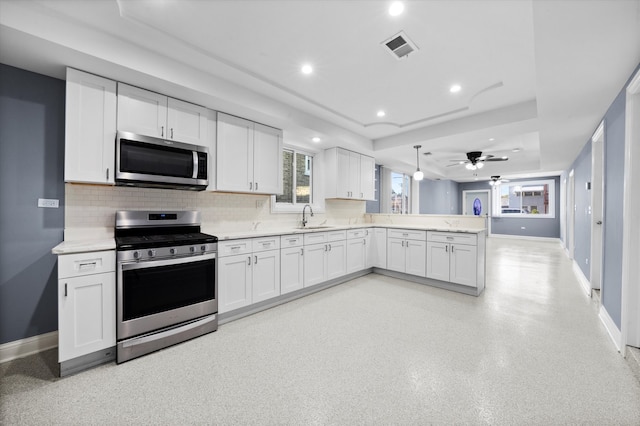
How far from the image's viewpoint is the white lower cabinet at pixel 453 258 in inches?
152

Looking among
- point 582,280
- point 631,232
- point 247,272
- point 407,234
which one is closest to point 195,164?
point 247,272

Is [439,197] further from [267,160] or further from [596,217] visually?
[267,160]

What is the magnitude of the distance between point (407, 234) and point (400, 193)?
365 cm

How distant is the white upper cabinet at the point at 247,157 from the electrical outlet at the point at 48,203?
1412mm

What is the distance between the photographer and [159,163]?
264cm

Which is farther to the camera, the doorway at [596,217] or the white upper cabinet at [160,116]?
the doorway at [596,217]

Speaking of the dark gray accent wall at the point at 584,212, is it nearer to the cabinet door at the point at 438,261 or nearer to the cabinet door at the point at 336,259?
the cabinet door at the point at 438,261

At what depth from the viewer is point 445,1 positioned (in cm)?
187

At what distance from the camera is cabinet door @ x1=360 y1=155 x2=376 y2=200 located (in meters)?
5.41

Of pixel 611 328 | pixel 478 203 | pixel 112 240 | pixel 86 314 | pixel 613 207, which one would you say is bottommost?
pixel 611 328

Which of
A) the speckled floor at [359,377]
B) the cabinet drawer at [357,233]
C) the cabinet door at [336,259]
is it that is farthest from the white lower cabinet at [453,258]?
the cabinet door at [336,259]

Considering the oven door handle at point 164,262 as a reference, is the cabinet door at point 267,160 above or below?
above

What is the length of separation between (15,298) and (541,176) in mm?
13641

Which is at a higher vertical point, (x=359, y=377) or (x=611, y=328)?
(x=611, y=328)
